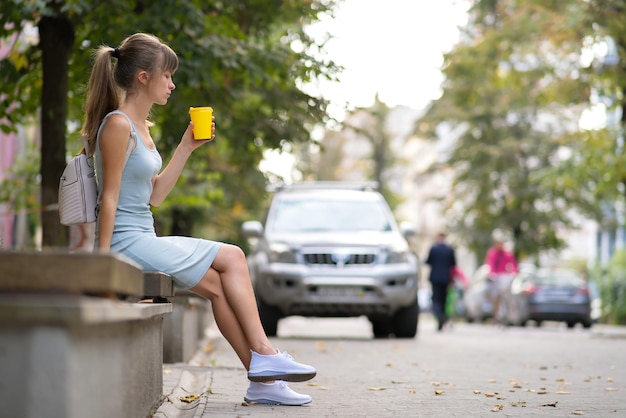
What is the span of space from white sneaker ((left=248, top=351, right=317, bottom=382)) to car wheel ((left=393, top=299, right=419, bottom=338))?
9864mm

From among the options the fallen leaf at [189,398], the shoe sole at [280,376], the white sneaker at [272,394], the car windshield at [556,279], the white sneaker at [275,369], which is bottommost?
the fallen leaf at [189,398]

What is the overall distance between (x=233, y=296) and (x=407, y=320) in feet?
33.9

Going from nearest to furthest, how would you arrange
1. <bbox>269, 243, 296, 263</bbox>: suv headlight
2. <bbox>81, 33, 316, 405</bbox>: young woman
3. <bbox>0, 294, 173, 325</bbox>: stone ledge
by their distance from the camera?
1. <bbox>0, 294, 173, 325</bbox>: stone ledge
2. <bbox>81, 33, 316, 405</bbox>: young woman
3. <bbox>269, 243, 296, 263</bbox>: suv headlight

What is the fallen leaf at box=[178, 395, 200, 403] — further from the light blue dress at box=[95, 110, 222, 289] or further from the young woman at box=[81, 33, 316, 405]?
the light blue dress at box=[95, 110, 222, 289]

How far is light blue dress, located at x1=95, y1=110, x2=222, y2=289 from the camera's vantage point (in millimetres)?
6035

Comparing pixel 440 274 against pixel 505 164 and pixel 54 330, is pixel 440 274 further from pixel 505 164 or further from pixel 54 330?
pixel 54 330

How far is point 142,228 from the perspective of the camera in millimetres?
6125

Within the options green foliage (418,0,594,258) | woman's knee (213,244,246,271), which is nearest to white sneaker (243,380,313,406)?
woman's knee (213,244,246,271)

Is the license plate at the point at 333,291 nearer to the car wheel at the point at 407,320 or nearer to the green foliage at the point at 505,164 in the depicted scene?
the car wheel at the point at 407,320

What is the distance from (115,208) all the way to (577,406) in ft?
9.82

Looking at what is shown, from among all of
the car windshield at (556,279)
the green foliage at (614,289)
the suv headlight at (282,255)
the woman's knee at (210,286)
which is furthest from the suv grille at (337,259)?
the green foliage at (614,289)

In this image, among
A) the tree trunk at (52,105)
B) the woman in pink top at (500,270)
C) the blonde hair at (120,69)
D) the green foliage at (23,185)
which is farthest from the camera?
the woman in pink top at (500,270)

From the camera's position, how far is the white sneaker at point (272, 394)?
22.1 feet

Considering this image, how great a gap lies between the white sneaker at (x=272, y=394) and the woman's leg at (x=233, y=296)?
282mm
